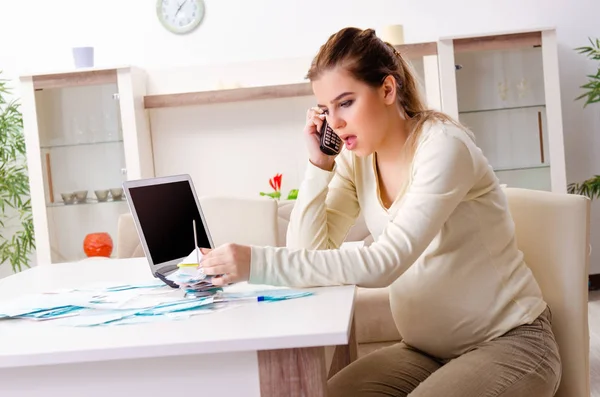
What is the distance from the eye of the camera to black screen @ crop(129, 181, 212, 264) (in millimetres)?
1952

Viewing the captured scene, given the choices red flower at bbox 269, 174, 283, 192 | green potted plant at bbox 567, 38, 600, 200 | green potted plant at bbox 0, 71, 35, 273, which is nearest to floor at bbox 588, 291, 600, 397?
green potted plant at bbox 567, 38, 600, 200

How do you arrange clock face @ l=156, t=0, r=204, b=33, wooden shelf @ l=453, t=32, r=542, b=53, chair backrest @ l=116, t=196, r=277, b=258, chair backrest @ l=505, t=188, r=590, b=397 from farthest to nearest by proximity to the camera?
1. clock face @ l=156, t=0, r=204, b=33
2. wooden shelf @ l=453, t=32, r=542, b=53
3. chair backrest @ l=116, t=196, r=277, b=258
4. chair backrest @ l=505, t=188, r=590, b=397

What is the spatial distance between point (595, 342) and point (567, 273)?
2124mm

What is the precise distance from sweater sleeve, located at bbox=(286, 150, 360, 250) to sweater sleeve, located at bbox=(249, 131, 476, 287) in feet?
1.19

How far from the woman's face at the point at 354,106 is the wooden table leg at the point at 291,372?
0.64 m

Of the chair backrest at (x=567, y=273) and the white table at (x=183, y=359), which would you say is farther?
the chair backrest at (x=567, y=273)

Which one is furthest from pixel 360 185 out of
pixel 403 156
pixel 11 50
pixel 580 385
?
pixel 11 50

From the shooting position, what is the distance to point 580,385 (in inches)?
70.7

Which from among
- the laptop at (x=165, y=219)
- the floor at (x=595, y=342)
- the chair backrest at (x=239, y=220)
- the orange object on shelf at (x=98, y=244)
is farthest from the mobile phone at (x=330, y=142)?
the orange object on shelf at (x=98, y=244)

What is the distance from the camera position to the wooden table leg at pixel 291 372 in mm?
1304

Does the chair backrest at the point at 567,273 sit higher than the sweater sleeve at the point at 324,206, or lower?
lower

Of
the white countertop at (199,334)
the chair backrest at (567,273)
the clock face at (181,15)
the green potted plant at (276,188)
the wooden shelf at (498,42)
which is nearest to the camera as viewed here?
the white countertop at (199,334)

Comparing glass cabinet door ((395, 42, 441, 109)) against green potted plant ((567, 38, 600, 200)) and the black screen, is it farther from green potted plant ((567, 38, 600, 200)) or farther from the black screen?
the black screen

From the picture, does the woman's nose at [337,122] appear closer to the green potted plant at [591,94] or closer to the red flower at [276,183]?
the red flower at [276,183]
